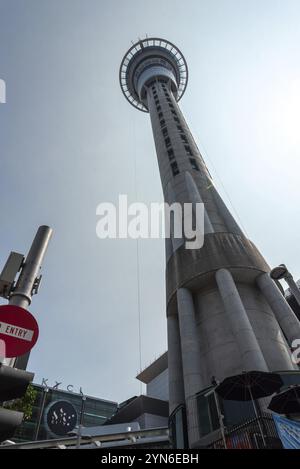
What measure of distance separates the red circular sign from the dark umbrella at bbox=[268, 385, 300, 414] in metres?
15.0

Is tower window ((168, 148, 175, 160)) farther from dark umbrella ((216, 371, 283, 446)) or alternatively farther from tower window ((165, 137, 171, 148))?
dark umbrella ((216, 371, 283, 446))

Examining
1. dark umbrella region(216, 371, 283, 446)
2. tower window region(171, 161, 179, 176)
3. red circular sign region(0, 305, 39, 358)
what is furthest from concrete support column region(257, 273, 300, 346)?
red circular sign region(0, 305, 39, 358)

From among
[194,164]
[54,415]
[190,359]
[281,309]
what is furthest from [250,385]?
[54,415]

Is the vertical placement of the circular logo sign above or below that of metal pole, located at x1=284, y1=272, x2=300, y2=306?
above

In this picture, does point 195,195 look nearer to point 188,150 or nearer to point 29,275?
point 188,150

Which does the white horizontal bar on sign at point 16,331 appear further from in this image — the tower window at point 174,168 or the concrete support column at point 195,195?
the tower window at point 174,168

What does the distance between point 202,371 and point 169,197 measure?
2180cm

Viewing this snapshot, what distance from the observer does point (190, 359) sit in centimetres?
2383

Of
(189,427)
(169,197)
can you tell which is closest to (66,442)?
(189,427)

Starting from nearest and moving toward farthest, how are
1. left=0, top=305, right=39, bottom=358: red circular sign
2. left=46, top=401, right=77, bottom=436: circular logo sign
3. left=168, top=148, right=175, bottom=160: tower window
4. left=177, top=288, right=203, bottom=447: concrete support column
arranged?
left=0, top=305, right=39, bottom=358: red circular sign → left=177, top=288, right=203, bottom=447: concrete support column → left=168, top=148, right=175, bottom=160: tower window → left=46, top=401, right=77, bottom=436: circular logo sign

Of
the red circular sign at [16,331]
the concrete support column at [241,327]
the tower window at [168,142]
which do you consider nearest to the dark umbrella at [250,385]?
the concrete support column at [241,327]

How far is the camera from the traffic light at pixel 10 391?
13.3ft

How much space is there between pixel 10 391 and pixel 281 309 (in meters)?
23.6

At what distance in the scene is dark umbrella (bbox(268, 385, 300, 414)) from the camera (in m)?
15.9
